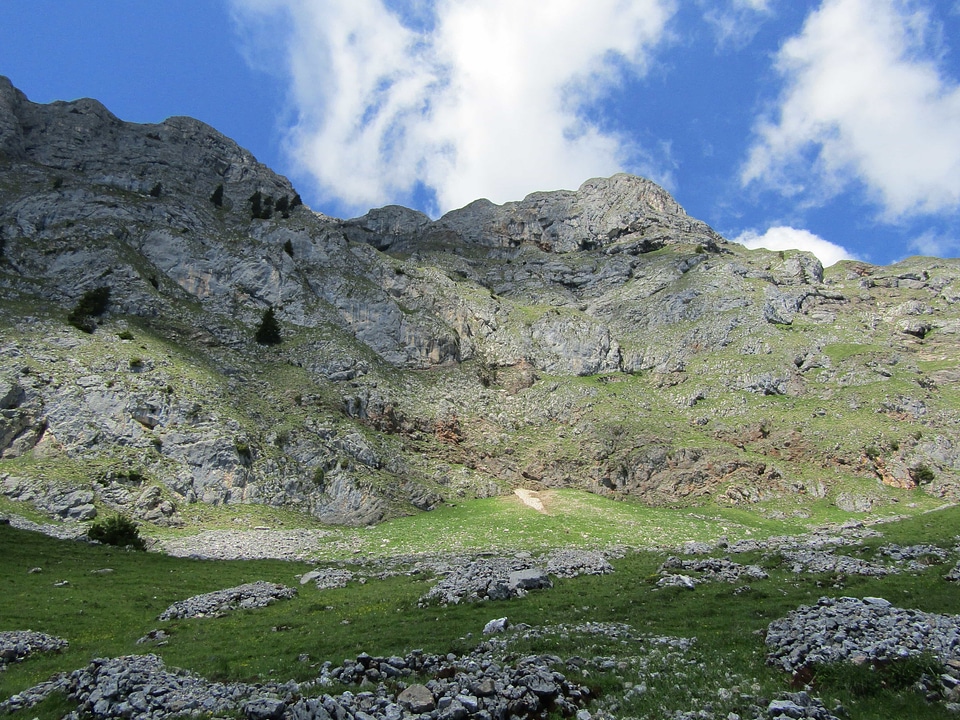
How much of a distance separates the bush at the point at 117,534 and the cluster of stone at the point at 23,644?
20.8 meters

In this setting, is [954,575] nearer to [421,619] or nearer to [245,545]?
[421,619]

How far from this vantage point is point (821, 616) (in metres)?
17.1

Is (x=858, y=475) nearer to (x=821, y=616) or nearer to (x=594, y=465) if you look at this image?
(x=594, y=465)

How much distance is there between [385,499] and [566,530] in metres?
21.2

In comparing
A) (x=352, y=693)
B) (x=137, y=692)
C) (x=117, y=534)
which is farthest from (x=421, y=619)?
(x=117, y=534)

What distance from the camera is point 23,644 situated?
71.2 feet

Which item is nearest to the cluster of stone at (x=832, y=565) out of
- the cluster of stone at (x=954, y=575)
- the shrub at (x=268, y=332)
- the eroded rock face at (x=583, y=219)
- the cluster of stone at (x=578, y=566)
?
the cluster of stone at (x=954, y=575)

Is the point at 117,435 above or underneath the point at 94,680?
above

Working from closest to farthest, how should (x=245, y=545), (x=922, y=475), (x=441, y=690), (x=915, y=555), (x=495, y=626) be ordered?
(x=441, y=690) → (x=495, y=626) → (x=915, y=555) → (x=245, y=545) → (x=922, y=475)

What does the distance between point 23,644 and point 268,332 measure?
67718mm

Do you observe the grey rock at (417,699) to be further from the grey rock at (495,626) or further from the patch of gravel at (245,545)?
the patch of gravel at (245,545)

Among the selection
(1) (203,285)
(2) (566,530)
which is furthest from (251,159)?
(2) (566,530)

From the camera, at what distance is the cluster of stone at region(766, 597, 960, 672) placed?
1341 cm

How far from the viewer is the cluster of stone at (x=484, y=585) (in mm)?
26766
